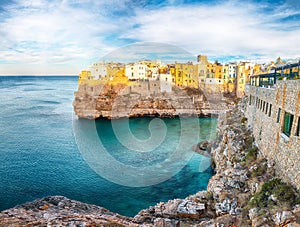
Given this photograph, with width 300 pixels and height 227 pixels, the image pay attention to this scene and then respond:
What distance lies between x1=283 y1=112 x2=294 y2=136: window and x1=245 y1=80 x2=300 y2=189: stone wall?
137 millimetres

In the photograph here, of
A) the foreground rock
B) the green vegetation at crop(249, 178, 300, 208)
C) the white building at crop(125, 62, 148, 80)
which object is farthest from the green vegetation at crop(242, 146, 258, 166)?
the white building at crop(125, 62, 148, 80)

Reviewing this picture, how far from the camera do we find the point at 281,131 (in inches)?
440

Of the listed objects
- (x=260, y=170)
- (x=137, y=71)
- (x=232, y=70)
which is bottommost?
(x=260, y=170)

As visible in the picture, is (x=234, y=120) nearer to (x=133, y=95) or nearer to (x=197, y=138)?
(x=197, y=138)

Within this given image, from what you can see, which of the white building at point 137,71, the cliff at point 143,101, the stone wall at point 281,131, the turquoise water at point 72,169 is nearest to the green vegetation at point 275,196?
the stone wall at point 281,131

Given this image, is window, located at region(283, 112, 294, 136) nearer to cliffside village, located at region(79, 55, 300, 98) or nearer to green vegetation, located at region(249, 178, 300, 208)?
green vegetation, located at region(249, 178, 300, 208)

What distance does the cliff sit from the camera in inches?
2055

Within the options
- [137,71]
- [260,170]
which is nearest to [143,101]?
[137,71]

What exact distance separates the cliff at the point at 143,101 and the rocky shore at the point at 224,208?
1469 inches

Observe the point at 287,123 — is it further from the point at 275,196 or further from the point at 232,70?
the point at 232,70

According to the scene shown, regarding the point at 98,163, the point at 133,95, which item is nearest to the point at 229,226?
the point at 98,163

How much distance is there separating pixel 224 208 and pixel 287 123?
5062 millimetres

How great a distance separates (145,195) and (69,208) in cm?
652

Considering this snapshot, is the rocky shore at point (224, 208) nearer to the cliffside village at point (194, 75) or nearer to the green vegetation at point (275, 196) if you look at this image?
the green vegetation at point (275, 196)
